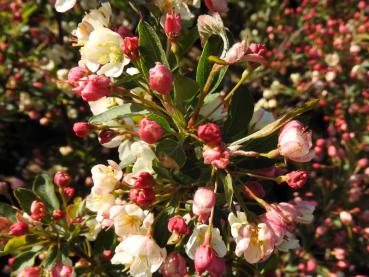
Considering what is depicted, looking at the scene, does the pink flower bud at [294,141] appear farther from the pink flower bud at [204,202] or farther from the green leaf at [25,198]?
the green leaf at [25,198]

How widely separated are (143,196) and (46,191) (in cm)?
76

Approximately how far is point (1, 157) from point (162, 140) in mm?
2610

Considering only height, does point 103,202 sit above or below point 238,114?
below

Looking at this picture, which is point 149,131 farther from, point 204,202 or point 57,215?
point 57,215

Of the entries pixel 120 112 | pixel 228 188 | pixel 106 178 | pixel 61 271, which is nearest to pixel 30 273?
pixel 61 271

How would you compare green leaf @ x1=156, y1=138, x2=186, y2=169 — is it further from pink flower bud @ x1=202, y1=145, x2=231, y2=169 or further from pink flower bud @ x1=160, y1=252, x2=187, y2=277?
pink flower bud @ x1=160, y1=252, x2=187, y2=277

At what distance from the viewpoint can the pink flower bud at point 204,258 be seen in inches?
48.0

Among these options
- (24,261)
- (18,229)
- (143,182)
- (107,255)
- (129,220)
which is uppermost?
(143,182)

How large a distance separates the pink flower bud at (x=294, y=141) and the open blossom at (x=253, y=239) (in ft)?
0.71

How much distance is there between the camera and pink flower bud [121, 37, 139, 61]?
49.4 inches

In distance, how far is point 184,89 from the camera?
135cm

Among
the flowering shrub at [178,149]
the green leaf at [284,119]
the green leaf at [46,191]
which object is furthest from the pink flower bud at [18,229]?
the green leaf at [284,119]

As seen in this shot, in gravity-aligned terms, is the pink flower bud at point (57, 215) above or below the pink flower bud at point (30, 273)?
above

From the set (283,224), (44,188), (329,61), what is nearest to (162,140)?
(283,224)
